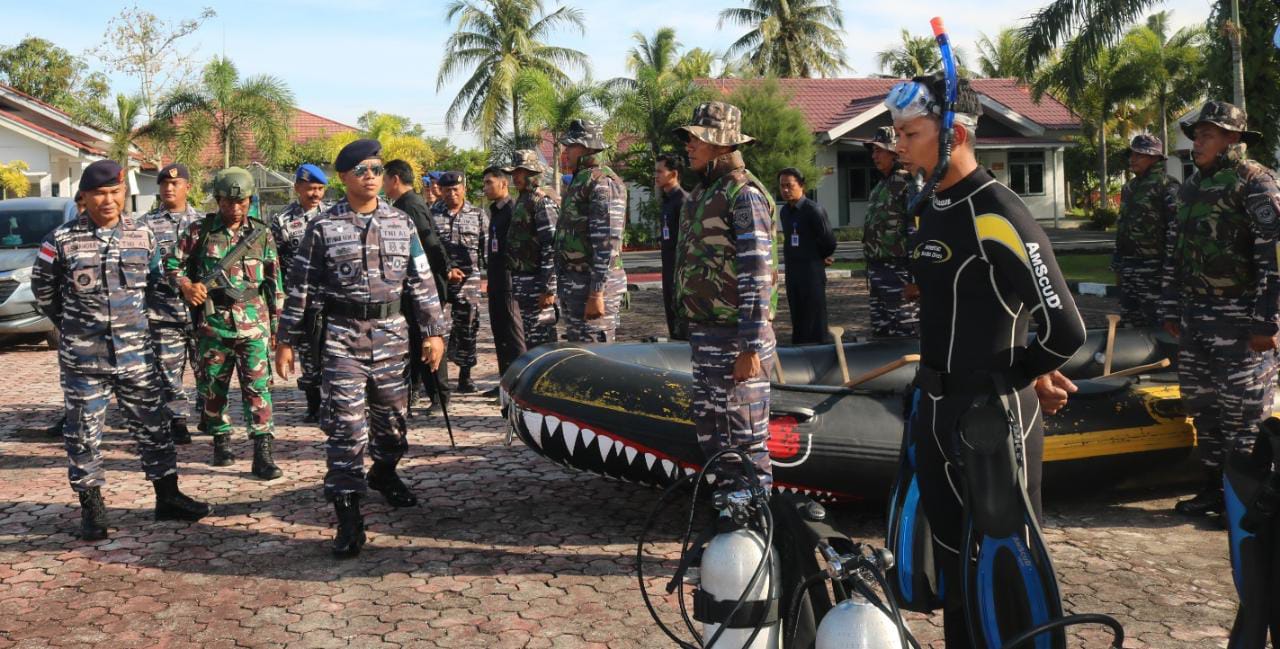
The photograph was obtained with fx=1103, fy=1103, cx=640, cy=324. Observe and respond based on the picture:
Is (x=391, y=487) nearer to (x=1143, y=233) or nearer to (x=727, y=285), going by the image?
(x=727, y=285)

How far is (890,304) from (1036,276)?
200 inches

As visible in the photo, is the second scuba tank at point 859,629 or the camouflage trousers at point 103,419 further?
the camouflage trousers at point 103,419

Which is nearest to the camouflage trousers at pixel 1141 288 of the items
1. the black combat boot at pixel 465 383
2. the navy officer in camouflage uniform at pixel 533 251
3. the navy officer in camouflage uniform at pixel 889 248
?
the navy officer in camouflage uniform at pixel 889 248

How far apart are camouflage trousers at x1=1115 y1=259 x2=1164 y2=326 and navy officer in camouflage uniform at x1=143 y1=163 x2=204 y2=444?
21.9ft

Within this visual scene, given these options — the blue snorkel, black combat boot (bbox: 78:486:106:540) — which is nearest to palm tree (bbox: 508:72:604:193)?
black combat boot (bbox: 78:486:106:540)

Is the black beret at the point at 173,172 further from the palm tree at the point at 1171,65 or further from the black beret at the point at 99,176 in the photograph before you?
the palm tree at the point at 1171,65

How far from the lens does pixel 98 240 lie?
18.2ft

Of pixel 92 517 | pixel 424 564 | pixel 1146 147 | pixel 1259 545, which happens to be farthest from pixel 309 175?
pixel 1259 545

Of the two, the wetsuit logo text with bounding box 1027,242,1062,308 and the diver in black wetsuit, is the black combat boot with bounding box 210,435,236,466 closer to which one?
the diver in black wetsuit

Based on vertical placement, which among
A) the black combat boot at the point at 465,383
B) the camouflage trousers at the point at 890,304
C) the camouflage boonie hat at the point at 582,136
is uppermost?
the camouflage boonie hat at the point at 582,136

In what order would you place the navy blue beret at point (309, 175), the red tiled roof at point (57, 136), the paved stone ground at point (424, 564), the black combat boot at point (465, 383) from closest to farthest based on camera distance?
the paved stone ground at point (424, 564)
the navy blue beret at point (309, 175)
the black combat boot at point (465, 383)
the red tiled roof at point (57, 136)

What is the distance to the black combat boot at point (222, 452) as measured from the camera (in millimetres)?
6910

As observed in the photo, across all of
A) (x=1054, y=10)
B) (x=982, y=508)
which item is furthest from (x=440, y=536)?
(x=1054, y=10)

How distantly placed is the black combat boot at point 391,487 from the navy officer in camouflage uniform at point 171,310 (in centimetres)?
114
